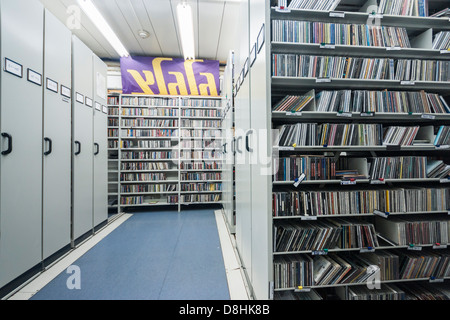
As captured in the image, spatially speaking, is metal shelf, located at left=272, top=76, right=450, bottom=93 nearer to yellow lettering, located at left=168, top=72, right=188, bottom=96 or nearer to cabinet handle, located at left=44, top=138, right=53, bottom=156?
cabinet handle, located at left=44, top=138, right=53, bottom=156

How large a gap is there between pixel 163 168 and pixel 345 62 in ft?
12.3

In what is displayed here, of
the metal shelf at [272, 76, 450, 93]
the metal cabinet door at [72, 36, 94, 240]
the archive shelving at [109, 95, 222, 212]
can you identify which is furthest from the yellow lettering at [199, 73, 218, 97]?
the metal shelf at [272, 76, 450, 93]

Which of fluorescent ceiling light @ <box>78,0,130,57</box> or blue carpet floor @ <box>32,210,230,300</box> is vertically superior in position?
fluorescent ceiling light @ <box>78,0,130,57</box>

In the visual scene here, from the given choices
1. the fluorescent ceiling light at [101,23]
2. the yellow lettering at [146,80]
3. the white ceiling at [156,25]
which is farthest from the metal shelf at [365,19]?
the yellow lettering at [146,80]

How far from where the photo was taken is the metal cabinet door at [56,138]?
1982 millimetres

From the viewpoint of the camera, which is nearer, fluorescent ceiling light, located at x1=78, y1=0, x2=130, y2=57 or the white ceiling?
fluorescent ceiling light, located at x1=78, y1=0, x2=130, y2=57

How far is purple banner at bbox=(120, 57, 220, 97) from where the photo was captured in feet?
14.3

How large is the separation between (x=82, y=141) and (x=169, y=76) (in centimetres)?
264

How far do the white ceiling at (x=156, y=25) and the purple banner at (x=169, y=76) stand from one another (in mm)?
239

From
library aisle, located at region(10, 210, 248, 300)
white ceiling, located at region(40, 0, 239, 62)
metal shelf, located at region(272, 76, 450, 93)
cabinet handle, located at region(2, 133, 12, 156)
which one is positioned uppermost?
white ceiling, located at region(40, 0, 239, 62)

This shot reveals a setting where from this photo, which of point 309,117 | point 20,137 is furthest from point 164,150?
point 309,117

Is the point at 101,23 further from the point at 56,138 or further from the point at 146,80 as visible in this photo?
the point at 56,138

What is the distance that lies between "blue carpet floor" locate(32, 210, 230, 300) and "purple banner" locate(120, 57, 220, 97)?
3.14 meters

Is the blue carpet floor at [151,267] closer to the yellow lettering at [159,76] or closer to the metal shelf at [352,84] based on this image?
the metal shelf at [352,84]
